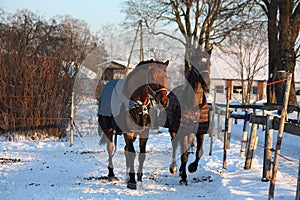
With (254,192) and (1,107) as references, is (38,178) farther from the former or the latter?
(1,107)

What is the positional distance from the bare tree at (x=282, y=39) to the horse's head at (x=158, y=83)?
12.7m

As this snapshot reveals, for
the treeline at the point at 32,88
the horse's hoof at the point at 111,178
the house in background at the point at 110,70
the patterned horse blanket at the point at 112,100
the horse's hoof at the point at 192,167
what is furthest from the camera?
the house in background at the point at 110,70

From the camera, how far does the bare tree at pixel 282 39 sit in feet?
60.6

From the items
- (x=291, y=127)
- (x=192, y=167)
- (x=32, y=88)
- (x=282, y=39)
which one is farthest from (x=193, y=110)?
(x=282, y=39)

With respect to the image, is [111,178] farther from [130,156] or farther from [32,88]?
[32,88]

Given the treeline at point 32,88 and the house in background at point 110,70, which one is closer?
the treeline at point 32,88

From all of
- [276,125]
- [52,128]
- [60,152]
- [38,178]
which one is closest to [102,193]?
[38,178]

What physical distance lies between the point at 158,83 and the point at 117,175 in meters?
2.69

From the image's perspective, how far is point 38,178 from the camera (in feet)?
25.1

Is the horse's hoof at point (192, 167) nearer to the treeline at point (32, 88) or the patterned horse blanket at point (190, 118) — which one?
the patterned horse blanket at point (190, 118)

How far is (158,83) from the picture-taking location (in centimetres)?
616

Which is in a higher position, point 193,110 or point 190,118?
point 193,110

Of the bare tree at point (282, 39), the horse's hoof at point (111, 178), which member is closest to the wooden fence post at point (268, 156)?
the horse's hoof at point (111, 178)

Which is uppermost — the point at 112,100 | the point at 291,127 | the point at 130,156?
the point at 112,100
